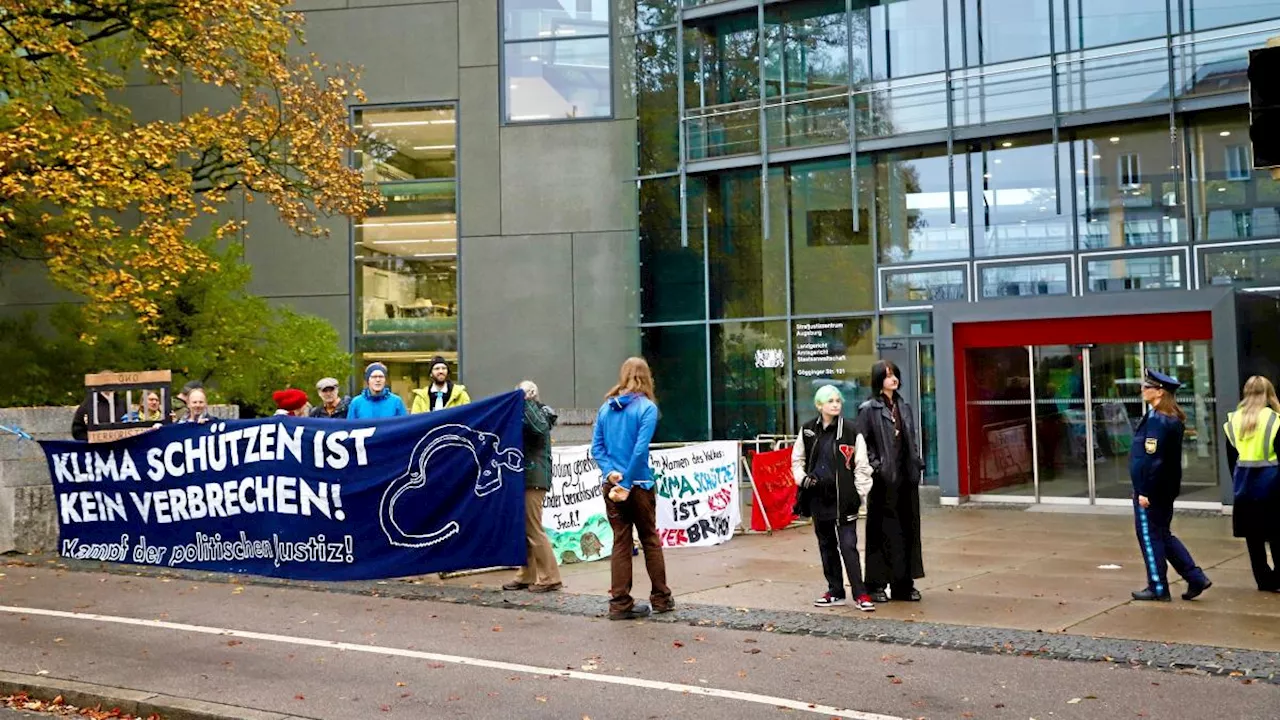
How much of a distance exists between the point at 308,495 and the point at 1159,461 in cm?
775

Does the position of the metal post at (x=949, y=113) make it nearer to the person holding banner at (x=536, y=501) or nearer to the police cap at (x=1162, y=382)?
the police cap at (x=1162, y=382)

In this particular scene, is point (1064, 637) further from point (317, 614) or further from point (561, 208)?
point (561, 208)

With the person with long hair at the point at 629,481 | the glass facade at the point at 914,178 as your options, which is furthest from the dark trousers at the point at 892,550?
the glass facade at the point at 914,178

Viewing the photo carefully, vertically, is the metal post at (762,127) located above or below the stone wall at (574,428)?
above

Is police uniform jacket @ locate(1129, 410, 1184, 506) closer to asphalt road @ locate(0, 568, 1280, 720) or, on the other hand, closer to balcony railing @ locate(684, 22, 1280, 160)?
asphalt road @ locate(0, 568, 1280, 720)

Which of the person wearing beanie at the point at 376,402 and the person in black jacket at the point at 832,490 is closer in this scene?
the person in black jacket at the point at 832,490

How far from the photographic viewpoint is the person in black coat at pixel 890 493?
1048 cm

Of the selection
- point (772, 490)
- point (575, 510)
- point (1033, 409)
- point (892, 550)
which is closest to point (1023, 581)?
point (892, 550)

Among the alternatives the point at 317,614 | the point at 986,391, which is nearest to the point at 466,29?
the point at 986,391

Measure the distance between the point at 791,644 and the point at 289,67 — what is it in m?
20.4

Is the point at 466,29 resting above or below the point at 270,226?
above

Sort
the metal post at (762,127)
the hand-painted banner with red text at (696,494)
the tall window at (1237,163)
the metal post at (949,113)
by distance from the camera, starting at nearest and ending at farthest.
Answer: the hand-painted banner with red text at (696,494) < the tall window at (1237,163) < the metal post at (949,113) < the metal post at (762,127)

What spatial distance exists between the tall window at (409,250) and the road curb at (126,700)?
61.6 ft

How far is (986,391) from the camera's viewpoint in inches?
792
